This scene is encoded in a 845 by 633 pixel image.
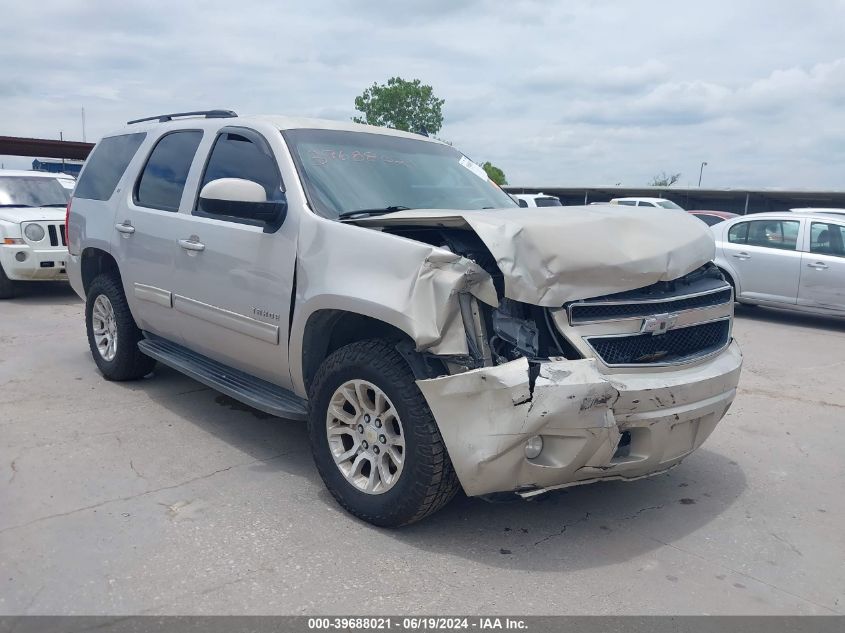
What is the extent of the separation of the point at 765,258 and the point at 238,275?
8.25m

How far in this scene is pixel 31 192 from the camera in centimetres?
1067

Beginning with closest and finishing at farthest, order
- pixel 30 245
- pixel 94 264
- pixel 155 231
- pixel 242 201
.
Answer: pixel 242 201, pixel 155 231, pixel 94 264, pixel 30 245

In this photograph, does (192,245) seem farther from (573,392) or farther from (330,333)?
(573,392)

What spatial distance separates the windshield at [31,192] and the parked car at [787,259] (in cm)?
989

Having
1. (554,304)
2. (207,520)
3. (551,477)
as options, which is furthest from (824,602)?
(207,520)

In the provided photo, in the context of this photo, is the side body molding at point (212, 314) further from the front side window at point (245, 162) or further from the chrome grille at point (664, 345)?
the chrome grille at point (664, 345)

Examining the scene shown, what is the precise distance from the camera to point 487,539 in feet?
11.1

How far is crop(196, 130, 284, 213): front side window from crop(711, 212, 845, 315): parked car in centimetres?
801

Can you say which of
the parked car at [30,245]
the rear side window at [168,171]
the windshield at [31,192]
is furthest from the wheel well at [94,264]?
the windshield at [31,192]

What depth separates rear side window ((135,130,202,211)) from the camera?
4777mm

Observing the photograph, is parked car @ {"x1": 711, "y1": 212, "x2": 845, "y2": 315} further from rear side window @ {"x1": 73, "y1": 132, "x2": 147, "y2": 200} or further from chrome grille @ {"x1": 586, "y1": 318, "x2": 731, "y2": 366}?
rear side window @ {"x1": 73, "y1": 132, "x2": 147, "y2": 200}

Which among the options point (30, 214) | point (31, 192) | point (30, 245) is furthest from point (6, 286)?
point (31, 192)

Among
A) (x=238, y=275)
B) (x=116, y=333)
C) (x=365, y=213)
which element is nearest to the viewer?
(x=365, y=213)

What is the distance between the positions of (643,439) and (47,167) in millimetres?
Result: 42626
